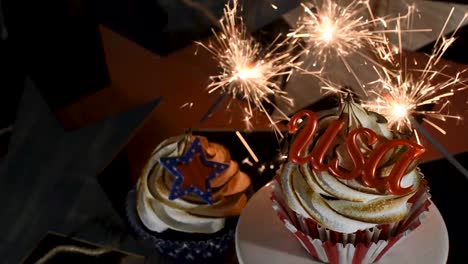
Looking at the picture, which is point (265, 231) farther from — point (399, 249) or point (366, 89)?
point (366, 89)

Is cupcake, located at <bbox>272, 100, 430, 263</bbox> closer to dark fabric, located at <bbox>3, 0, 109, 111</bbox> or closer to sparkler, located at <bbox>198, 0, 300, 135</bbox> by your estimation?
sparkler, located at <bbox>198, 0, 300, 135</bbox>

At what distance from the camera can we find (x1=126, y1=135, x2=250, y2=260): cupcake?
49.4 inches

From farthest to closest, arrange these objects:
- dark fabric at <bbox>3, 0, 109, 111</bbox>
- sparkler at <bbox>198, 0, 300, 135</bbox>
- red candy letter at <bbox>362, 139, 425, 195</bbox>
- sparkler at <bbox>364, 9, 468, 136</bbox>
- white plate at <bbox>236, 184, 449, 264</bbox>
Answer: dark fabric at <bbox>3, 0, 109, 111</bbox> → sparkler at <bbox>198, 0, 300, 135</bbox> → sparkler at <bbox>364, 9, 468, 136</bbox> → white plate at <bbox>236, 184, 449, 264</bbox> → red candy letter at <bbox>362, 139, 425, 195</bbox>

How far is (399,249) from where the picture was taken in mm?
1200

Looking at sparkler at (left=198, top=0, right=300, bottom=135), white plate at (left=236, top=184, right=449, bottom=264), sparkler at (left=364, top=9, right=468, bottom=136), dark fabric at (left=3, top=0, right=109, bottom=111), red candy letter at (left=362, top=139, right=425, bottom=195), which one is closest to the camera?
red candy letter at (left=362, top=139, right=425, bottom=195)

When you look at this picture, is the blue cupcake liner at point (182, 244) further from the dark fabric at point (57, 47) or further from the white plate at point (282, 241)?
the dark fabric at point (57, 47)

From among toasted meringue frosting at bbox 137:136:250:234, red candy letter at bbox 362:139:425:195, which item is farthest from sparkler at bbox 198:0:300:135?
red candy letter at bbox 362:139:425:195

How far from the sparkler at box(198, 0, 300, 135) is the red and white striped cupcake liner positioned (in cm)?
33

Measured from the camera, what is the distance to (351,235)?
115 centimetres

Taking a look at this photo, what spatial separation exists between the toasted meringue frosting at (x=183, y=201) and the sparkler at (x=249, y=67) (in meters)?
0.20

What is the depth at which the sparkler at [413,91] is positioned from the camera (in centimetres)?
139

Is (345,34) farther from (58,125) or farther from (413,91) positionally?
(58,125)

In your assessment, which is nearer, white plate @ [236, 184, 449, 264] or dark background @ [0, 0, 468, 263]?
white plate @ [236, 184, 449, 264]

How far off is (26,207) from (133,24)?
1.98ft
